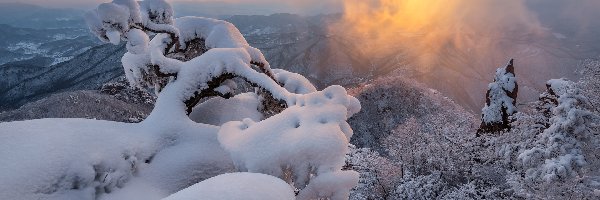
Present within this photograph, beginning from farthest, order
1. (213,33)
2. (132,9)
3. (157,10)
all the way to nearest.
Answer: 1. (213,33)
2. (157,10)
3. (132,9)

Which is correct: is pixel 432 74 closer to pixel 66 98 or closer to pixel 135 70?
pixel 66 98

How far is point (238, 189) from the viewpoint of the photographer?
533 cm

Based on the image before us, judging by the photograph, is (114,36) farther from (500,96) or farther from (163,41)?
(500,96)

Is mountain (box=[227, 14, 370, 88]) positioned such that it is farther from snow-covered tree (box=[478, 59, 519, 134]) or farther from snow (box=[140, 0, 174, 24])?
snow (box=[140, 0, 174, 24])

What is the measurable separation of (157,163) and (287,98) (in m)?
3.25

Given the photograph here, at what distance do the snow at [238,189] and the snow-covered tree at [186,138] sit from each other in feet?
0.06

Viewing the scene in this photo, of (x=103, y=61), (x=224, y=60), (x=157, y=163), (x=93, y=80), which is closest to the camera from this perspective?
(x=157, y=163)

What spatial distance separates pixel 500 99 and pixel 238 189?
85.1ft

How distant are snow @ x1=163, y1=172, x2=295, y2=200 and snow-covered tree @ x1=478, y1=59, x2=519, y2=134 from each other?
24578 millimetres

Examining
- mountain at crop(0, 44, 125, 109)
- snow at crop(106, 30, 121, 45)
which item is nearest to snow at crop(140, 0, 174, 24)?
snow at crop(106, 30, 121, 45)

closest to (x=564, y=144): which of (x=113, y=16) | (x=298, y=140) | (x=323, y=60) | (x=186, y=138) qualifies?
(x=298, y=140)

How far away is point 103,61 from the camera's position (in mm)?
195625

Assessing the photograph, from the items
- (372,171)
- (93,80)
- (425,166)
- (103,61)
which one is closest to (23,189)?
(425,166)

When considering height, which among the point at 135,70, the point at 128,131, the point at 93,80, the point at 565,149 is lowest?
the point at 93,80
